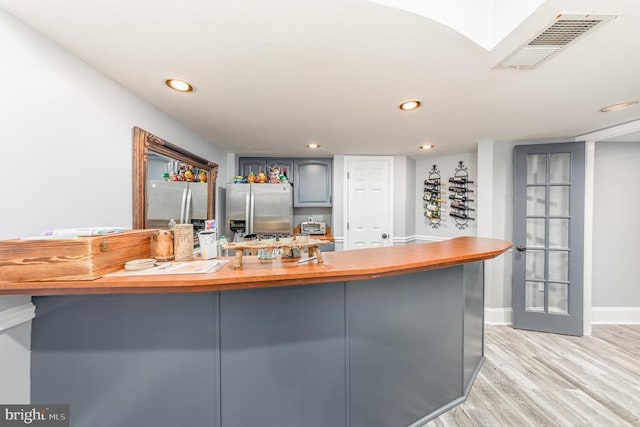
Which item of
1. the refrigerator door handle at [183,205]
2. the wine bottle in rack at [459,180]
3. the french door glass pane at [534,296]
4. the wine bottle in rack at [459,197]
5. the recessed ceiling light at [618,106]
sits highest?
the recessed ceiling light at [618,106]

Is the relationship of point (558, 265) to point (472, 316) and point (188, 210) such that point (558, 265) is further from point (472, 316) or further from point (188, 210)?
point (188, 210)

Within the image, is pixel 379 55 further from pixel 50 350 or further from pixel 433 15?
pixel 50 350

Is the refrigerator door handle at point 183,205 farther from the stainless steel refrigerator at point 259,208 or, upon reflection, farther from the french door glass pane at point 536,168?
the french door glass pane at point 536,168

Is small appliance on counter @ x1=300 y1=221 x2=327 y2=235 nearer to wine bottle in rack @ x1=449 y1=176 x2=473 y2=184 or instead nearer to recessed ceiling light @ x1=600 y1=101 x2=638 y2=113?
wine bottle in rack @ x1=449 y1=176 x2=473 y2=184

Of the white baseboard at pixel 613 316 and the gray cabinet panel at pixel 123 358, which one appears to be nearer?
the gray cabinet panel at pixel 123 358

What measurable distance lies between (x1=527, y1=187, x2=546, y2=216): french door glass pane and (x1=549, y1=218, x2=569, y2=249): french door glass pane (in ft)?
0.52

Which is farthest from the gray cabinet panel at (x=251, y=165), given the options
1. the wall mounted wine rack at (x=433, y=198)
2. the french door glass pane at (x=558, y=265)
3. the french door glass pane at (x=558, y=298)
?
the french door glass pane at (x=558, y=298)

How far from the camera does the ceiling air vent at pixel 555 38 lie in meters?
1.07

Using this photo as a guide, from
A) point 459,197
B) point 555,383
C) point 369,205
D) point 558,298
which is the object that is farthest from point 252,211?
point 558,298

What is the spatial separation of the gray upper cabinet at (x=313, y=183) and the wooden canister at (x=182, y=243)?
2.68 m

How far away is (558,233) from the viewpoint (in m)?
2.96

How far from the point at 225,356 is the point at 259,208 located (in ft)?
7.70

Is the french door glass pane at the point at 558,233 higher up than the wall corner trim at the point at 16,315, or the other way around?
the french door glass pane at the point at 558,233

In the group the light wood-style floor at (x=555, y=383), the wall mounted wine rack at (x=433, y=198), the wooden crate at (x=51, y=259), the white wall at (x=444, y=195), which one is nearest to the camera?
the wooden crate at (x=51, y=259)
